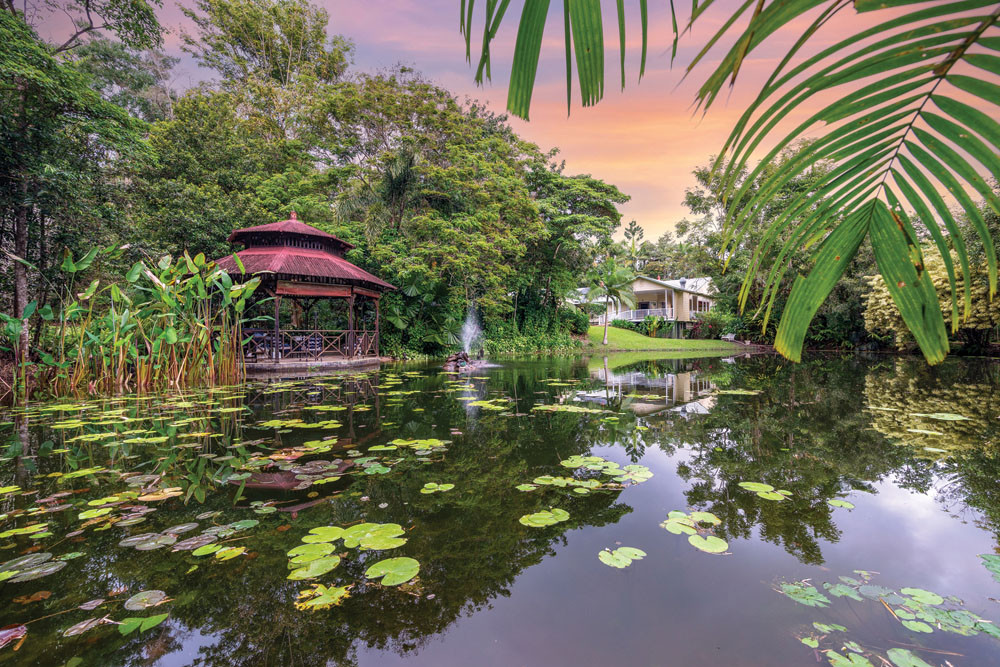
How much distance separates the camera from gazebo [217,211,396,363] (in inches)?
395

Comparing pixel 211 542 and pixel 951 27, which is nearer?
pixel 951 27

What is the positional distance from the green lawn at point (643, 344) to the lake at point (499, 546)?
19.1 meters

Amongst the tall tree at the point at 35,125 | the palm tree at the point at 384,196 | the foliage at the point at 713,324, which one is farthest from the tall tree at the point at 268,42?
the foliage at the point at 713,324

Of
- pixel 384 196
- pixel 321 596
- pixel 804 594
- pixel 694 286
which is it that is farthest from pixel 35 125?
pixel 694 286

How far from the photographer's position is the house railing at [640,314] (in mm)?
28386

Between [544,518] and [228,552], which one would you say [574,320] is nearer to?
[544,518]

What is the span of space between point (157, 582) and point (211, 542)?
234mm

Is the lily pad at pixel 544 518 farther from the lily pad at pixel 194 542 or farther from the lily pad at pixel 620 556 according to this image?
the lily pad at pixel 194 542

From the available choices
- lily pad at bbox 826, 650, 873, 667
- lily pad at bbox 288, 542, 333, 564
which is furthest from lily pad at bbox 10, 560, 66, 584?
lily pad at bbox 826, 650, 873, 667

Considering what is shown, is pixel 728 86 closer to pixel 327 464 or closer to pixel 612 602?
pixel 612 602

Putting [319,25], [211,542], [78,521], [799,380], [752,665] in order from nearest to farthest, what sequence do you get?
[752,665] < [211,542] < [78,521] < [799,380] < [319,25]

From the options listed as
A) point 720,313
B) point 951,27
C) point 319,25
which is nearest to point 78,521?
point 951,27

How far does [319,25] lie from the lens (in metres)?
19.2

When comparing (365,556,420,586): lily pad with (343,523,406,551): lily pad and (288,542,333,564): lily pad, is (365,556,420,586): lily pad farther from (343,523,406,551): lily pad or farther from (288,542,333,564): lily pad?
(288,542,333,564): lily pad
